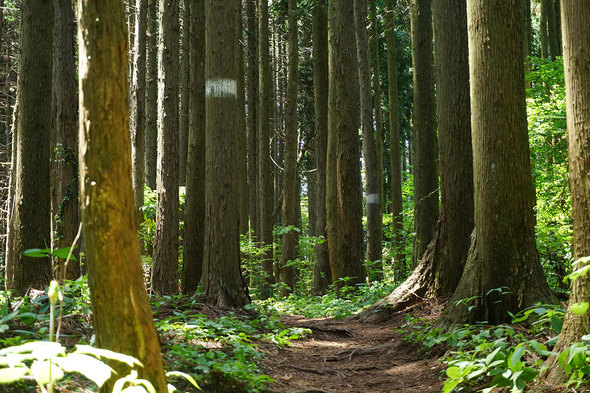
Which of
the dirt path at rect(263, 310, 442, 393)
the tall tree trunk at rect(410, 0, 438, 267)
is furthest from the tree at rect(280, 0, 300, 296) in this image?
the dirt path at rect(263, 310, 442, 393)

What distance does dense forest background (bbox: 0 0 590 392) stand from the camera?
2.42 m

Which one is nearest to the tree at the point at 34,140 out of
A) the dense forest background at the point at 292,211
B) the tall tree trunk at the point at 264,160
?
the dense forest background at the point at 292,211

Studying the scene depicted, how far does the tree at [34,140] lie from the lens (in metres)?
7.28

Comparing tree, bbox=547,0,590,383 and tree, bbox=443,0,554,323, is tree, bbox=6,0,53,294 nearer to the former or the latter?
tree, bbox=443,0,554,323

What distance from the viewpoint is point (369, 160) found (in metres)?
14.1

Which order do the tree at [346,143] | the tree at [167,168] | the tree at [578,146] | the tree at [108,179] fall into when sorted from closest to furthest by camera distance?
the tree at [108,179] → the tree at [578,146] → the tree at [167,168] → the tree at [346,143]

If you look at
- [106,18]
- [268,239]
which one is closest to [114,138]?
[106,18]

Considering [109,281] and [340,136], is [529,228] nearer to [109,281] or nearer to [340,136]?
[109,281]

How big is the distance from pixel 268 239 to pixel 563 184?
8817 millimetres

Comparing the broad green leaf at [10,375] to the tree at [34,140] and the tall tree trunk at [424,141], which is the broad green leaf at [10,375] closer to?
the tree at [34,140]

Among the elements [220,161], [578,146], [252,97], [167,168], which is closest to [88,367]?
[578,146]

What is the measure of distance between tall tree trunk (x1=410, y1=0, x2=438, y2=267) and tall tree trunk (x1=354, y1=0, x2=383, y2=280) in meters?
2.08

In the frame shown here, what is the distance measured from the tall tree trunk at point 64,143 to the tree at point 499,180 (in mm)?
5969

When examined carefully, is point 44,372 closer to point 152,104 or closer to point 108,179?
point 108,179
